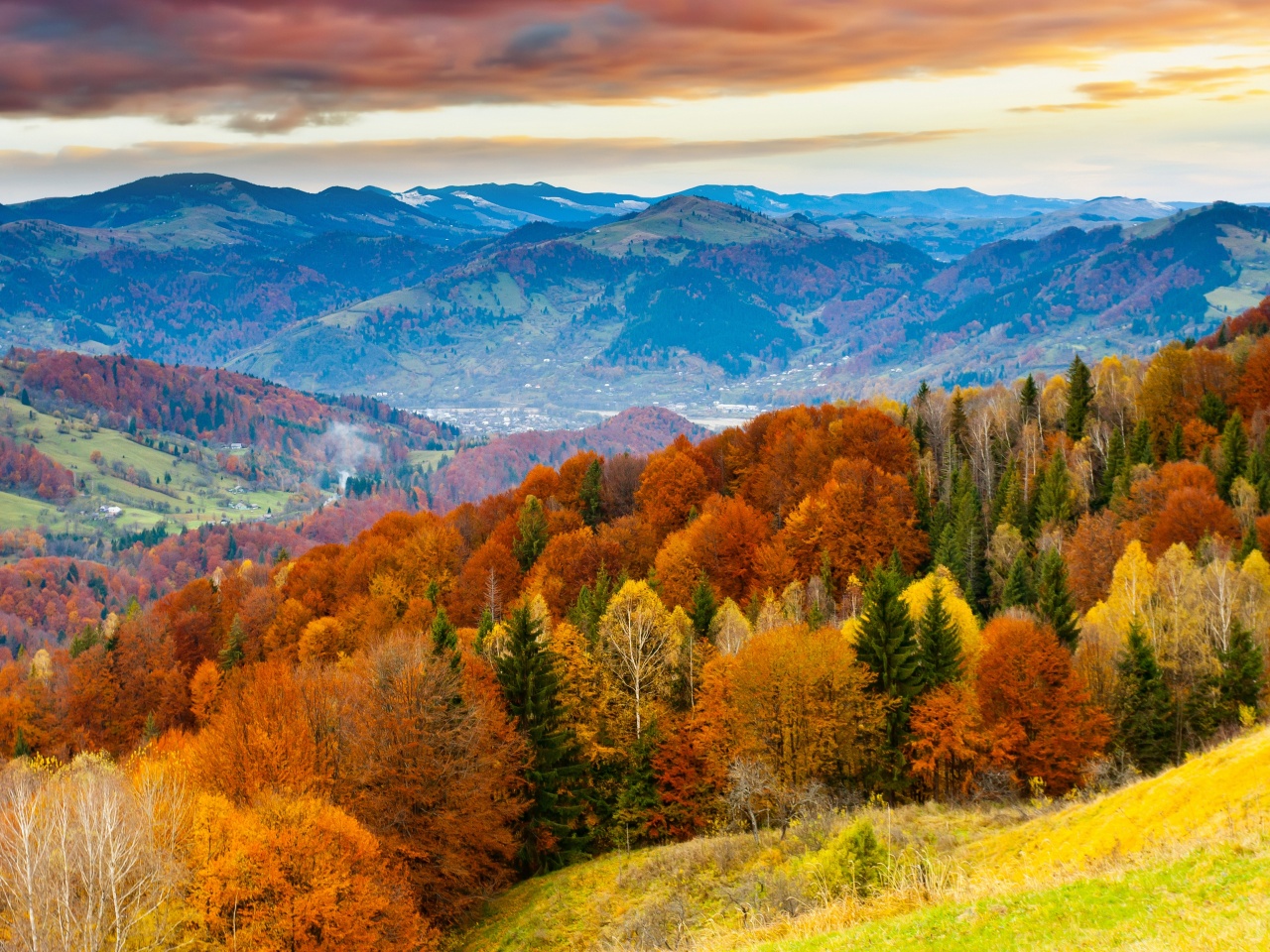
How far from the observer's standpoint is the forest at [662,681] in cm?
4088

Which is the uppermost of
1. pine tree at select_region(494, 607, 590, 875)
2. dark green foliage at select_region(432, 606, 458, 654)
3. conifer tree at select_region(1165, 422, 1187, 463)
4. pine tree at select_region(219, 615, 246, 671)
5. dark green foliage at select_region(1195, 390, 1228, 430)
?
dark green foliage at select_region(1195, 390, 1228, 430)

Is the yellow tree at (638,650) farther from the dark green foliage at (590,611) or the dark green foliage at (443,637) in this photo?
the dark green foliage at (443,637)

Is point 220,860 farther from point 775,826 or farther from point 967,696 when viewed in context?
point 967,696

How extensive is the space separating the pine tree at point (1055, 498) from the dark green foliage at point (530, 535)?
2002 inches

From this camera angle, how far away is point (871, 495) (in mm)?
105688

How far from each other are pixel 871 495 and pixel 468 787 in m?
62.9

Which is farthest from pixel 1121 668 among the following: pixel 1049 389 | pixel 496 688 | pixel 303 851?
pixel 1049 389

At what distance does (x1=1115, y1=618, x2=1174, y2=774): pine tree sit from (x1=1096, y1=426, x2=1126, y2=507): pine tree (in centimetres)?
5435

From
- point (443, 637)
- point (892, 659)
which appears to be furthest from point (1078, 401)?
point (443, 637)

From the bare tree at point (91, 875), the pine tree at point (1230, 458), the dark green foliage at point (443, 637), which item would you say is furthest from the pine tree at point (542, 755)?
the pine tree at point (1230, 458)

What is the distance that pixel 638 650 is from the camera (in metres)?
→ 65.3

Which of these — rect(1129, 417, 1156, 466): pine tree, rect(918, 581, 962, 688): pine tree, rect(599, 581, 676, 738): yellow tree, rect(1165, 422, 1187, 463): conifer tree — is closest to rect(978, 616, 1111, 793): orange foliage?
rect(918, 581, 962, 688): pine tree

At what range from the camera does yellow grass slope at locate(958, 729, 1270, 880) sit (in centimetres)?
3319

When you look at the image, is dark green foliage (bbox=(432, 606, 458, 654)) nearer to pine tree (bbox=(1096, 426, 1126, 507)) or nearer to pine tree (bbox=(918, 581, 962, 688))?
pine tree (bbox=(918, 581, 962, 688))
